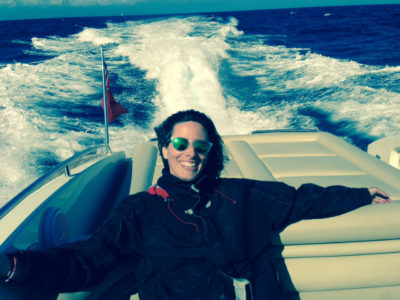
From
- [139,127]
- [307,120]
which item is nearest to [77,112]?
[139,127]

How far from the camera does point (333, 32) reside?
17484 mm

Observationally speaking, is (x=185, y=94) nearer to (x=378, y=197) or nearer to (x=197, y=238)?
(x=378, y=197)

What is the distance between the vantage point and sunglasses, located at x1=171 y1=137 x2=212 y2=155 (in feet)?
4.46

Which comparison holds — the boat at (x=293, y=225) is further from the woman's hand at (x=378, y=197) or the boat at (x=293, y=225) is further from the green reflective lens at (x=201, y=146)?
the green reflective lens at (x=201, y=146)

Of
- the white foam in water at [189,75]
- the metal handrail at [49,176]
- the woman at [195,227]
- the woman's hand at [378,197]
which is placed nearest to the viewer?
the woman at [195,227]

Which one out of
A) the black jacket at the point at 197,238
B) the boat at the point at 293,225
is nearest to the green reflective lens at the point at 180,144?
the black jacket at the point at 197,238

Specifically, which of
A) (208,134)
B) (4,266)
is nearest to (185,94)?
(208,134)

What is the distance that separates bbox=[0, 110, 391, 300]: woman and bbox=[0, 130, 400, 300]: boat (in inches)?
3.5

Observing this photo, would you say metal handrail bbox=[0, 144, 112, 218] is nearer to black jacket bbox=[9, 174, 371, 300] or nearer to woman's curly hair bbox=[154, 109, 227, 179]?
black jacket bbox=[9, 174, 371, 300]

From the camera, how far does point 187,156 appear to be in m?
1.36

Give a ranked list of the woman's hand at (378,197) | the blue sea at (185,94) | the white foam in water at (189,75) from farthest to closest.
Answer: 1. the white foam in water at (189,75)
2. the blue sea at (185,94)
3. the woman's hand at (378,197)

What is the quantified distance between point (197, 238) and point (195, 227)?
4 centimetres

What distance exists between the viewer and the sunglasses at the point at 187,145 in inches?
53.5

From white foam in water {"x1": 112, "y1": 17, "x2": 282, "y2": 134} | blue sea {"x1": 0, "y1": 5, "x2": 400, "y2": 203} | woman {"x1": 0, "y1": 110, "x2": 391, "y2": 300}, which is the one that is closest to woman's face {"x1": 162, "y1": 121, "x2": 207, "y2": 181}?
woman {"x1": 0, "y1": 110, "x2": 391, "y2": 300}
